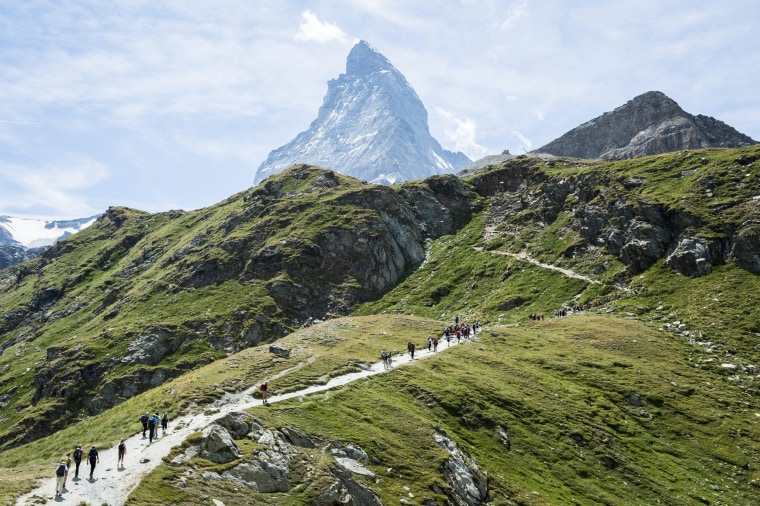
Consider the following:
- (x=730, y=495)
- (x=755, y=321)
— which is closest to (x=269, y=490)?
(x=730, y=495)

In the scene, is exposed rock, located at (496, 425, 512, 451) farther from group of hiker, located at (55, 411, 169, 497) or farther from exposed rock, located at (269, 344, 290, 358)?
group of hiker, located at (55, 411, 169, 497)

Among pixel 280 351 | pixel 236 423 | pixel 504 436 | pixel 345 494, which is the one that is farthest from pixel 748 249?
pixel 236 423

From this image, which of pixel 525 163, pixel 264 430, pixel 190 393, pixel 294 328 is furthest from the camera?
pixel 525 163

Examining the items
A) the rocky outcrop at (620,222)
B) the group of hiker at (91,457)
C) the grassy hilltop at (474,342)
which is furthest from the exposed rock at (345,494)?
the rocky outcrop at (620,222)

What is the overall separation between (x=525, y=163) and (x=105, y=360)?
517 ft

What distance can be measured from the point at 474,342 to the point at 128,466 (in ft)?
182

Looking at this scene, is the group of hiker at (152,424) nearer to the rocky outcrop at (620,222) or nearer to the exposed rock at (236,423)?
the exposed rock at (236,423)

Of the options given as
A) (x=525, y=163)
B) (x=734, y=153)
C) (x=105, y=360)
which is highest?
(x=525, y=163)

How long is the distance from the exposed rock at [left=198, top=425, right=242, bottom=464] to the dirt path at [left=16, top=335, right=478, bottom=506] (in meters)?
3.04

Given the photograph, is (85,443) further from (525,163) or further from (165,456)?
(525,163)

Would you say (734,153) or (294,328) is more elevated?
(734,153)

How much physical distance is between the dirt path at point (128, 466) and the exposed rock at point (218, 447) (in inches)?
120

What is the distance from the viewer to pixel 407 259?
16338 centimetres

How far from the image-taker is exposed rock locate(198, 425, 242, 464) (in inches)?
1353
